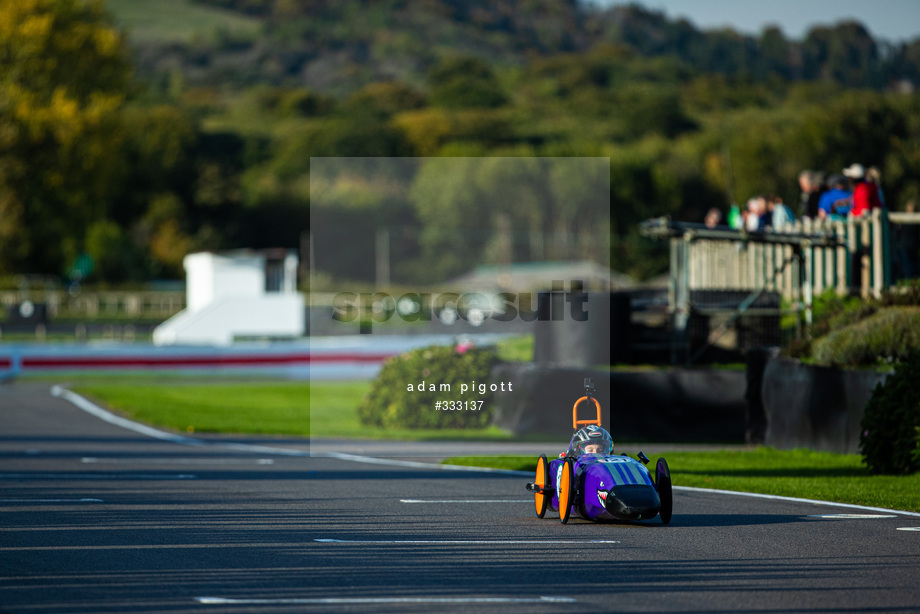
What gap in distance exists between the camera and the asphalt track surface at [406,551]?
7293mm

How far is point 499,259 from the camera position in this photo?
32.0m

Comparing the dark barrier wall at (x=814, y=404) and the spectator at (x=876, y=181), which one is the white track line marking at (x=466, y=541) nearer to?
the dark barrier wall at (x=814, y=404)

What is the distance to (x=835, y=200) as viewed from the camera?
21.3 metres

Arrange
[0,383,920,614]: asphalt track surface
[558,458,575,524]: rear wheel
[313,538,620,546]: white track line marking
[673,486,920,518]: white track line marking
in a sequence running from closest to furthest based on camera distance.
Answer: [0,383,920,614]: asphalt track surface
[313,538,620,546]: white track line marking
[558,458,575,524]: rear wheel
[673,486,920,518]: white track line marking

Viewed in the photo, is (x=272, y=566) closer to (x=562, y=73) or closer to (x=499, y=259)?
(x=499, y=259)

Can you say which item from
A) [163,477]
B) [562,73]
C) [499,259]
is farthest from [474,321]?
[562,73]

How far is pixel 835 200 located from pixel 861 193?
0.98 meters

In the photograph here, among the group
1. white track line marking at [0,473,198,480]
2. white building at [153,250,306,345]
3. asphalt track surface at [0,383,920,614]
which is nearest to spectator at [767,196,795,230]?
asphalt track surface at [0,383,920,614]

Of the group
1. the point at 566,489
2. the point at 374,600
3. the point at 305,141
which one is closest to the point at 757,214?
the point at 566,489

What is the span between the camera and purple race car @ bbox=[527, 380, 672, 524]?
32.4 feet

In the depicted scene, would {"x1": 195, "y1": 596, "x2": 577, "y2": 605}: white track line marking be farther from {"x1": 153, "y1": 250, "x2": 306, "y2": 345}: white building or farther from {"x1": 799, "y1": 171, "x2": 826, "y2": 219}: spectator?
{"x1": 153, "y1": 250, "x2": 306, "y2": 345}: white building

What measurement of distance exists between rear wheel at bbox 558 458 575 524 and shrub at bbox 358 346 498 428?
9.84 meters

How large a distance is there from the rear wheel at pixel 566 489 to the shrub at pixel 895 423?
533cm

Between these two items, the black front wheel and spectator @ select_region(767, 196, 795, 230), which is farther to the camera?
spectator @ select_region(767, 196, 795, 230)
